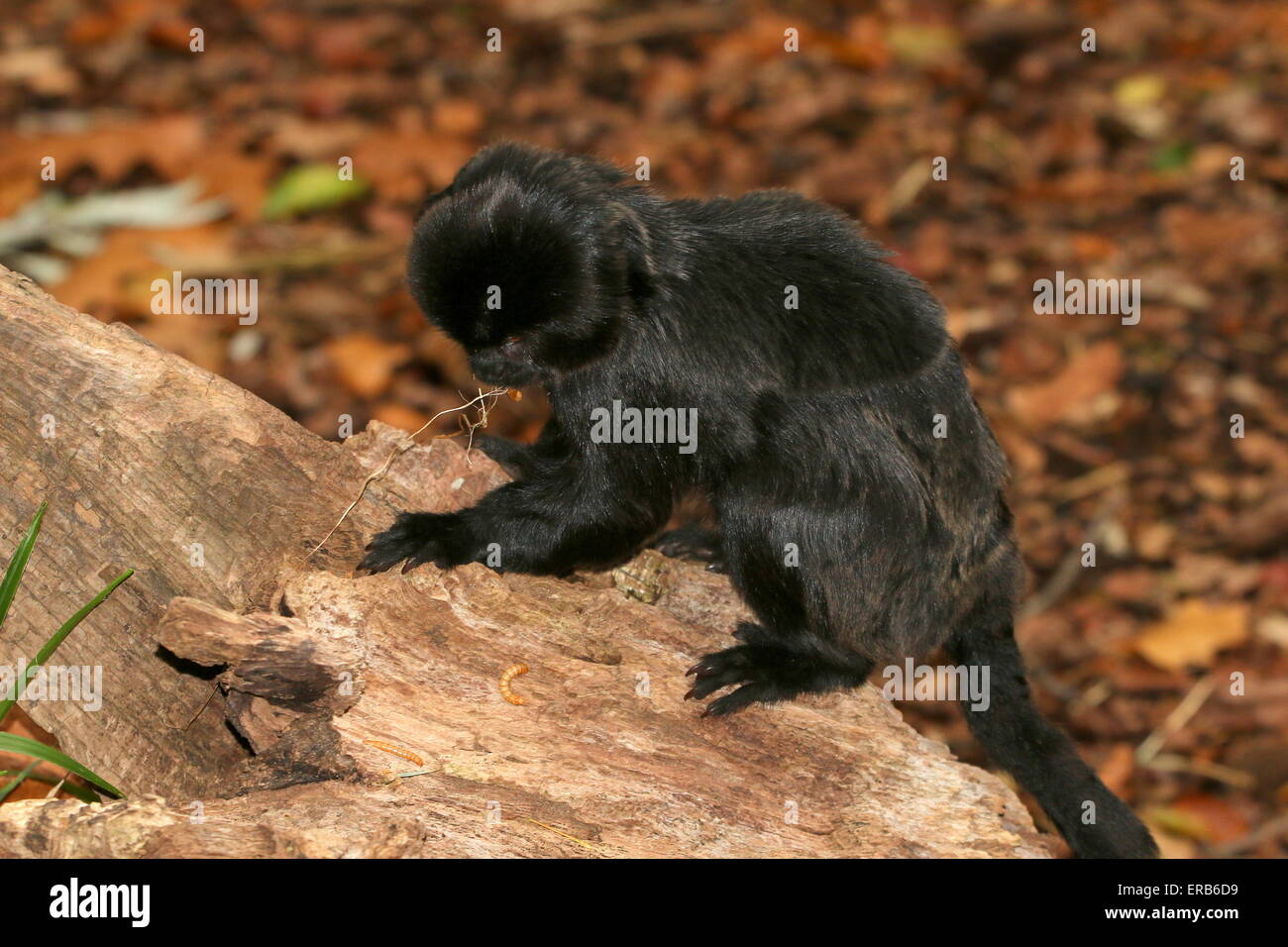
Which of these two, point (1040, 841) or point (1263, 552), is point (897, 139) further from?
point (1040, 841)

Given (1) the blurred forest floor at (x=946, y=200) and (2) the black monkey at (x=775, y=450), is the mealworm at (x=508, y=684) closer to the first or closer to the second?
(2) the black monkey at (x=775, y=450)

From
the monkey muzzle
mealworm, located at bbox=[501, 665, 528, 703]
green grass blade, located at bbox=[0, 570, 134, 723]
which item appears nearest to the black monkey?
the monkey muzzle

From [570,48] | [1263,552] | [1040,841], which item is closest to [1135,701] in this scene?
[1263,552]

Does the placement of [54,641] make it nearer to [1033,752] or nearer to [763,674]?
[763,674]

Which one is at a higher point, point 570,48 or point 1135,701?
point 570,48

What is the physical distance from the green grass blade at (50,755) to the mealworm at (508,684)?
3.84 feet

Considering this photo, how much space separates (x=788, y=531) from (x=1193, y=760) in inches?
109

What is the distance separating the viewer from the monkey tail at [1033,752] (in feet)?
13.8

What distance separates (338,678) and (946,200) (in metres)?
6.56

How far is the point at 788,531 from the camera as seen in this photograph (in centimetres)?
437

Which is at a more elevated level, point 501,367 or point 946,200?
point 946,200

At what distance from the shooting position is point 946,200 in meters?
9.02

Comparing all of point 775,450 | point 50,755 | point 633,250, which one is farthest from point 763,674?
point 50,755

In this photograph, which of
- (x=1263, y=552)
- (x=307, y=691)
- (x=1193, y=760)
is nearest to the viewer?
(x=307, y=691)
